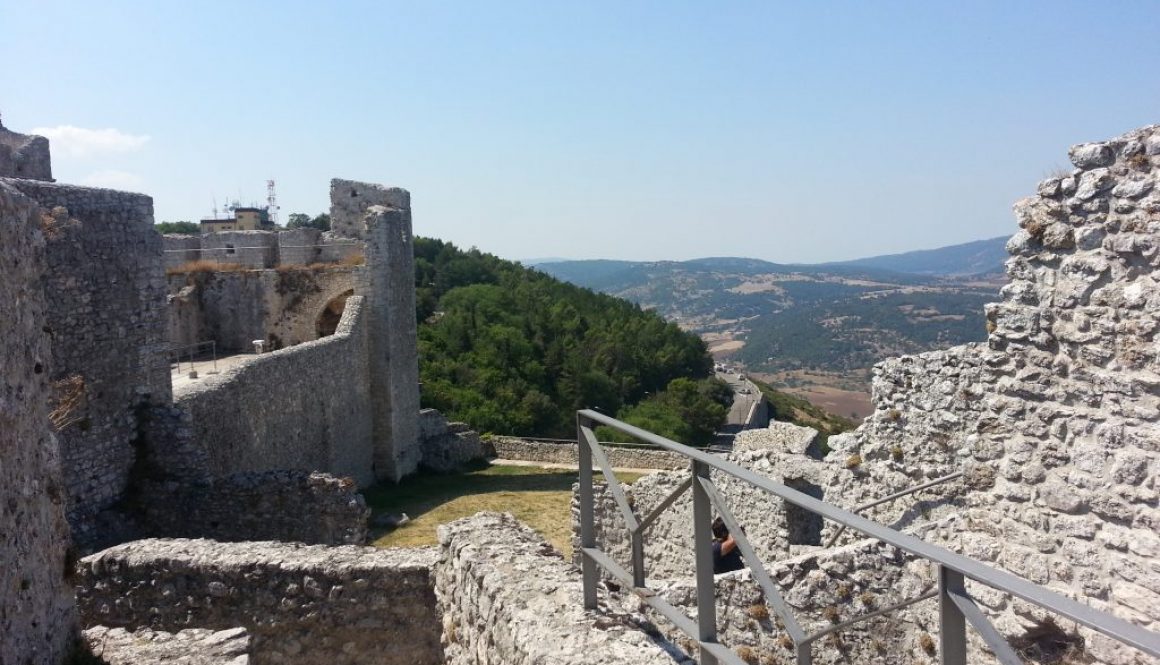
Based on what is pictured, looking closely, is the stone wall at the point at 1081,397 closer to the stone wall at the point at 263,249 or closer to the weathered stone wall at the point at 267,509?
the weathered stone wall at the point at 267,509

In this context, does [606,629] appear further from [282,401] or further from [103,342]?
[282,401]

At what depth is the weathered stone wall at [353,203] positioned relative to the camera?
722 inches

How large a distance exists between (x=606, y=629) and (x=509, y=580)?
0.76m

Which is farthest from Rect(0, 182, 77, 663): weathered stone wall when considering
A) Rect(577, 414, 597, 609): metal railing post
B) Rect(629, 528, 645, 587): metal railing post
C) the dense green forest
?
the dense green forest

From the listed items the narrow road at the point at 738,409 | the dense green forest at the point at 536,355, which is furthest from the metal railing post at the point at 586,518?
the narrow road at the point at 738,409

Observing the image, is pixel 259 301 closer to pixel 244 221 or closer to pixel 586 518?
pixel 586 518

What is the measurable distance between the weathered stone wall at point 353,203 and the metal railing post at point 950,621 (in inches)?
676

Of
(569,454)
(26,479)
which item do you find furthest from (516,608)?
(569,454)

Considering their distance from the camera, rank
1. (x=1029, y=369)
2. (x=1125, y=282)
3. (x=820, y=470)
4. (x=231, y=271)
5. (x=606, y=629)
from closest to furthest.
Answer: (x=606, y=629)
(x=1125, y=282)
(x=1029, y=369)
(x=820, y=470)
(x=231, y=271)

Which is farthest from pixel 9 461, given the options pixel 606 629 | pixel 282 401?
pixel 282 401

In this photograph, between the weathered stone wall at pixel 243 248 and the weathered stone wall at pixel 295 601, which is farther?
the weathered stone wall at pixel 243 248

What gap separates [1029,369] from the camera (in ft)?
15.1

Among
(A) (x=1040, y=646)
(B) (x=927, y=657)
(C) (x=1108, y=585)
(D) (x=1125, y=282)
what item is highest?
(D) (x=1125, y=282)

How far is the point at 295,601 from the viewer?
220 inches
